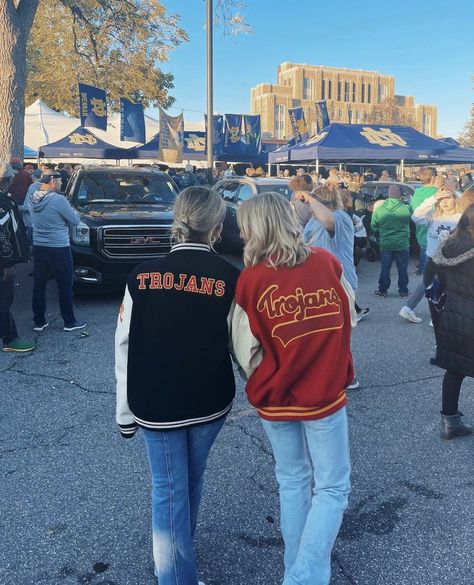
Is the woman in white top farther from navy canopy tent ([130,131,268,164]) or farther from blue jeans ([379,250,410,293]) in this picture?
navy canopy tent ([130,131,268,164])

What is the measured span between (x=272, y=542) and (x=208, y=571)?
1.25 ft

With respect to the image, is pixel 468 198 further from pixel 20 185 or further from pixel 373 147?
pixel 373 147

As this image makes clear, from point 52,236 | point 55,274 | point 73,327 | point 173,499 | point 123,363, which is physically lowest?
point 73,327

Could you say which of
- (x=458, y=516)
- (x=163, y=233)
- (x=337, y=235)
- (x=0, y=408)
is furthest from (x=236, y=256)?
(x=458, y=516)

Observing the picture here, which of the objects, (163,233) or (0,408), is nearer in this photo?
(0,408)

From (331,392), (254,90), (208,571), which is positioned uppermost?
(254,90)

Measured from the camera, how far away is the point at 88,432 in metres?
4.09

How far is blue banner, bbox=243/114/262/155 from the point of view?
22859mm

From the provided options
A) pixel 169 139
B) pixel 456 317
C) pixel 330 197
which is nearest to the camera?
pixel 456 317

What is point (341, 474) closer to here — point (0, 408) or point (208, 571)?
point (208, 571)

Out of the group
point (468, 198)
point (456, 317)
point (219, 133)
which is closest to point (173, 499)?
point (456, 317)

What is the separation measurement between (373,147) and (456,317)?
48.0 feet

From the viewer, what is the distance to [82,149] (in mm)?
20828

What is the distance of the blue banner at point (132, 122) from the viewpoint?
64.0ft
